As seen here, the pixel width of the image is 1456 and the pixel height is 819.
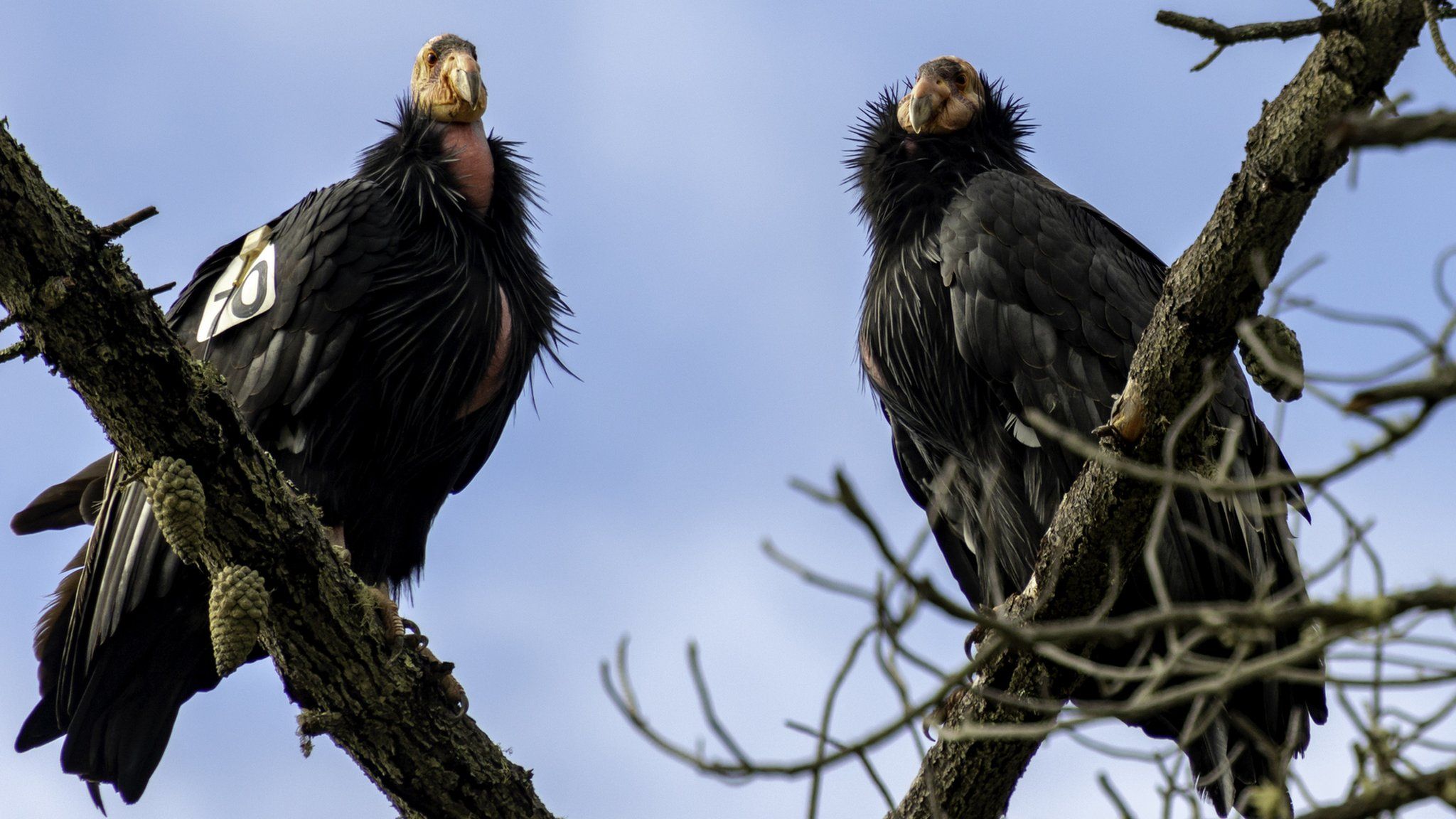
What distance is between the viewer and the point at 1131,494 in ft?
13.3

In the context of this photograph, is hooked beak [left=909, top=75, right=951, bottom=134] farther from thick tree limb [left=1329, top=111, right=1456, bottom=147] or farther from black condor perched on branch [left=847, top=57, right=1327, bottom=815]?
thick tree limb [left=1329, top=111, right=1456, bottom=147]

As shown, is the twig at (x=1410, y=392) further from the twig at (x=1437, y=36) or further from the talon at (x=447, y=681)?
the talon at (x=447, y=681)

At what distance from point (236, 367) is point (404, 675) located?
151 centimetres

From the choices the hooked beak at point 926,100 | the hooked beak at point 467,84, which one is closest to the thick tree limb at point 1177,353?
the hooked beak at point 926,100

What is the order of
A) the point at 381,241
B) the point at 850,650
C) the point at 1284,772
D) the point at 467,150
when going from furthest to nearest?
the point at 467,150 < the point at 381,241 < the point at 1284,772 < the point at 850,650

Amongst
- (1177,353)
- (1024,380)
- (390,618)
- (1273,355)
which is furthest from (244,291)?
(1273,355)

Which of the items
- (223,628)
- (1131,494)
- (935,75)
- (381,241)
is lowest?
(223,628)

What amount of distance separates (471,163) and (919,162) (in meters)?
1.81

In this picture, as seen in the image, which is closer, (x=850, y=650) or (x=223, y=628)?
(x=850, y=650)

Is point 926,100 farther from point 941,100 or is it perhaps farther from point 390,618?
point 390,618

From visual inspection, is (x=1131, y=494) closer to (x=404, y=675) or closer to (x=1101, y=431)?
(x=1101, y=431)

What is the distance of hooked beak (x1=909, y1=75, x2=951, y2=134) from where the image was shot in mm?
5902

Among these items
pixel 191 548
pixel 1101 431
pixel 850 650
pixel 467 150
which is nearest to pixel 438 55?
pixel 467 150

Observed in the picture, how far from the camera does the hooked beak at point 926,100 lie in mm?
5902
